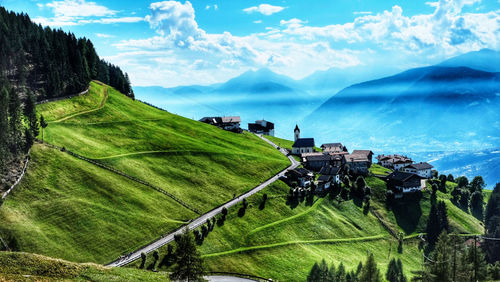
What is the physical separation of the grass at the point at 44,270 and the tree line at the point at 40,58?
103531mm

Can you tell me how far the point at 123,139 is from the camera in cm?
13375

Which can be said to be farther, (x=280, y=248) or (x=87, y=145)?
(x=87, y=145)

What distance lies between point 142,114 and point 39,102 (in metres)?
42.6

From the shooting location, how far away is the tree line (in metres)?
144

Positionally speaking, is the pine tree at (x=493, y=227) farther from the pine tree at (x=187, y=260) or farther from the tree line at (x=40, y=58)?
the tree line at (x=40, y=58)

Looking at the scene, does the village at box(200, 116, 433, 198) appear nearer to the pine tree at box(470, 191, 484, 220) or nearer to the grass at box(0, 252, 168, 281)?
the pine tree at box(470, 191, 484, 220)

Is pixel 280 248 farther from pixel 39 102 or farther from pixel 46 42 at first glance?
pixel 46 42

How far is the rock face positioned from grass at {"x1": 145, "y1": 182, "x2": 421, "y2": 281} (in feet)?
118

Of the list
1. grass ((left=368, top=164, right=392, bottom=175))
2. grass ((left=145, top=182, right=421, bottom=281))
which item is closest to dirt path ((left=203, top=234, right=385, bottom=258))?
grass ((left=145, top=182, right=421, bottom=281))

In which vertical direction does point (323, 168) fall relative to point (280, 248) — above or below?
above

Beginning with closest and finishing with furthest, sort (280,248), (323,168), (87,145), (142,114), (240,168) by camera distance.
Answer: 1. (280,248)
2. (87,145)
3. (240,168)
4. (323,168)
5. (142,114)

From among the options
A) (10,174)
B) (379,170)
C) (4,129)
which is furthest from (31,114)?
(379,170)

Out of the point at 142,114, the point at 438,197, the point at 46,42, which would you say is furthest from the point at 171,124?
the point at 438,197

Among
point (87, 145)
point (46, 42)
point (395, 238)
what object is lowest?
point (395, 238)
